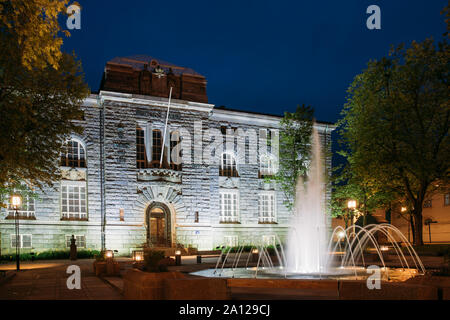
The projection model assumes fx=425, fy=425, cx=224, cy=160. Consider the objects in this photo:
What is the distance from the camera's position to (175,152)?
35938mm

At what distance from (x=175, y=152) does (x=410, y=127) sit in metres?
18.3

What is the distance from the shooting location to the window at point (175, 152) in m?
35.8

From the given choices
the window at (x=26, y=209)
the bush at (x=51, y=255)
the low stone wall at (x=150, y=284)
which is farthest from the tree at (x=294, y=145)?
the low stone wall at (x=150, y=284)

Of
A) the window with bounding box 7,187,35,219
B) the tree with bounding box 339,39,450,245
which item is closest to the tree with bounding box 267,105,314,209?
the tree with bounding box 339,39,450,245

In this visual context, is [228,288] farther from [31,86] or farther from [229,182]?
[229,182]

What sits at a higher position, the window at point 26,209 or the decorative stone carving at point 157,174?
the decorative stone carving at point 157,174

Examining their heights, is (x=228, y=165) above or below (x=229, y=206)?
above

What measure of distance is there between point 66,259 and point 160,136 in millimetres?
12116

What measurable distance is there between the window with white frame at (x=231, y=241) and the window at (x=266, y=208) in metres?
A: 3.32

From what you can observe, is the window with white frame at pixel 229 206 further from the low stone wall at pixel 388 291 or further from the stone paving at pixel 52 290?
the low stone wall at pixel 388 291

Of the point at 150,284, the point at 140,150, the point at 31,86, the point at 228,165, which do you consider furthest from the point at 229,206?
the point at 150,284

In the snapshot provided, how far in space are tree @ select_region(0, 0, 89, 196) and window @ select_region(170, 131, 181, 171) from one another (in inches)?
548

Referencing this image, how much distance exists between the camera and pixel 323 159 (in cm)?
4184

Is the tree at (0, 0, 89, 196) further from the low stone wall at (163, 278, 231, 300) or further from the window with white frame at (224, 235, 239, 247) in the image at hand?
the window with white frame at (224, 235, 239, 247)
